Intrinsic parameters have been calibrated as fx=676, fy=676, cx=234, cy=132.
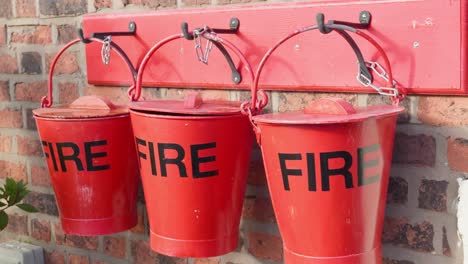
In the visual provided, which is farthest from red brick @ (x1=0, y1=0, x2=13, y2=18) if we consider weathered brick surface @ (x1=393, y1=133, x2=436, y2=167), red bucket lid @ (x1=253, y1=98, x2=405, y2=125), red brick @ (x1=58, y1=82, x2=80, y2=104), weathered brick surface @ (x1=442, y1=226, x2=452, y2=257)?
weathered brick surface @ (x1=442, y1=226, x2=452, y2=257)

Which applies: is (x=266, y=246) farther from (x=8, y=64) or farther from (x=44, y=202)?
(x=8, y=64)

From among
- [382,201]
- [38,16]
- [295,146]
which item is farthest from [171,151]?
[38,16]

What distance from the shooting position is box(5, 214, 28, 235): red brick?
184 cm

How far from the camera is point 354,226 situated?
1.03 m

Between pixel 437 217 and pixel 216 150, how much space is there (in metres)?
0.39

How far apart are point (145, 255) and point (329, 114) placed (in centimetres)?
74

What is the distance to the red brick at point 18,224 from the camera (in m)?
1.84

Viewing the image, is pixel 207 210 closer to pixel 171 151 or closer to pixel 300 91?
pixel 171 151

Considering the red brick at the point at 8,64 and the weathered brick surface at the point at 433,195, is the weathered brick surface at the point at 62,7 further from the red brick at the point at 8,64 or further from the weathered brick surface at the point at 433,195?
the weathered brick surface at the point at 433,195

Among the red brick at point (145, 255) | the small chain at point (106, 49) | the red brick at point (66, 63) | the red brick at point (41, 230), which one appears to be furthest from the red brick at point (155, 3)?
the red brick at point (41, 230)

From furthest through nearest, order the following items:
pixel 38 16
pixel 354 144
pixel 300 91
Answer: pixel 38 16 < pixel 300 91 < pixel 354 144

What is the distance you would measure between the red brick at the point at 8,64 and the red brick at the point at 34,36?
48 millimetres

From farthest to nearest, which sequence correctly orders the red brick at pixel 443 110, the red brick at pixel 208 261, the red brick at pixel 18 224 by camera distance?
1. the red brick at pixel 18 224
2. the red brick at pixel 208 261
3. the red brick at pixel 443 110

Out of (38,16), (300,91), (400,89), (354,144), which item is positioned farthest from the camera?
(38,16)
